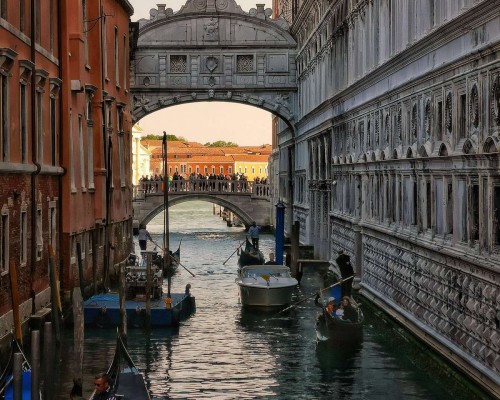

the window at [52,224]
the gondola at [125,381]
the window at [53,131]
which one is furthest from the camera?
the window at [53,131]

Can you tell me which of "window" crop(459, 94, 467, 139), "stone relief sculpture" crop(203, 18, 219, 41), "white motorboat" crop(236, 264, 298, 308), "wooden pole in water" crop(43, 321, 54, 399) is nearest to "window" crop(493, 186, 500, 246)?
"window" crop(459, 94, 467, 139)

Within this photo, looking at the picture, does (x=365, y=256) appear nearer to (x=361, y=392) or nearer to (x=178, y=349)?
(x=178, y=349)

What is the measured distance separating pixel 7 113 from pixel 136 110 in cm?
1571

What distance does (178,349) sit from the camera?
14.1m

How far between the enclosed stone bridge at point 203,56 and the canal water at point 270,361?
36.2ft

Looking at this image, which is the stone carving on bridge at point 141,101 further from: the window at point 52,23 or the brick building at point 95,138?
the window at point 52,23

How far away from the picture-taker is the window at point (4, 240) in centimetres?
1230

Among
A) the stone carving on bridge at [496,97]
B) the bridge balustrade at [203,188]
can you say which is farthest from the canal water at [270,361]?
the bridge balustrade at [203,188]

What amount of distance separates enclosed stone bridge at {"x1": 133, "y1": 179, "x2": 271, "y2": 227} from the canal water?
21005 millimetres

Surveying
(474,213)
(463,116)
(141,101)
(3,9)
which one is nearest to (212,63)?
(141,101)

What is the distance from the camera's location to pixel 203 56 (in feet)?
94.5

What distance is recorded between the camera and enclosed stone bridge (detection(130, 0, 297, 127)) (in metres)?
28.7

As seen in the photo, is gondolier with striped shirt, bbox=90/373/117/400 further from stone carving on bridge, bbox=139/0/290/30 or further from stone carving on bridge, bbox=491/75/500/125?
stone carving on bridge, bbox=139/0/290/30

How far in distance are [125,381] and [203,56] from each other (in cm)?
1956
